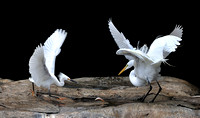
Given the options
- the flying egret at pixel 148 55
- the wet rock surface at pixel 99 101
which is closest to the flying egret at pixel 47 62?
the wet rock surface at pixel 99 101

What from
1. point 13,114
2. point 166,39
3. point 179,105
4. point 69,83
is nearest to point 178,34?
point 166,39

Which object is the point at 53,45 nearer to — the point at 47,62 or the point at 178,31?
the point at 47,62

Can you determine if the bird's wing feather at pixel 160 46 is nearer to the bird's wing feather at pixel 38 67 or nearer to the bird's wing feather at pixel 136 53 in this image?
the bird's wing feather at pixel 136 53

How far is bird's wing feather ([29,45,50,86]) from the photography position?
454 cm

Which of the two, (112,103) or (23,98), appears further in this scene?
(23,98)

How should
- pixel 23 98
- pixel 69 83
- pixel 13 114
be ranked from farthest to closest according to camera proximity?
1. pixel 69 83
2. pixel 23 98
3. pixel 13 114

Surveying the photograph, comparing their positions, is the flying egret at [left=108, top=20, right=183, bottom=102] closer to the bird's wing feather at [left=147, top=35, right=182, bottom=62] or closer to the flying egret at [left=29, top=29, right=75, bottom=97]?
the bird's wing feather at [left=147, top=35, right=182, bottom=62]

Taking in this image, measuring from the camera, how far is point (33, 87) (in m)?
5.34

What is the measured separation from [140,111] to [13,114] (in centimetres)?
143

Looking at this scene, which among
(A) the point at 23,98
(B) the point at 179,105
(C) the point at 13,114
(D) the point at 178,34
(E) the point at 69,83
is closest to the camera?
(C) the point at 13,114

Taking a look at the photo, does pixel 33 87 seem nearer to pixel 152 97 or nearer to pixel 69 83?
pixel 69 83

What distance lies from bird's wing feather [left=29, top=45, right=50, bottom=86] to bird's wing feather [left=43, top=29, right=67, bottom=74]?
0.80ft

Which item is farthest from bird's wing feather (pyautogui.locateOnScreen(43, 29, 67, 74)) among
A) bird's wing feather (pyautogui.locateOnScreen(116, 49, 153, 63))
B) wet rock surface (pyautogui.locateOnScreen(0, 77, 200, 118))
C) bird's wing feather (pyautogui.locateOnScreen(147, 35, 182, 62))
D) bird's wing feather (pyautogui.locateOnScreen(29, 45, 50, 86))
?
bird's wing feather (pyautogui.locateOnScreen(147, 35, 182, 62))

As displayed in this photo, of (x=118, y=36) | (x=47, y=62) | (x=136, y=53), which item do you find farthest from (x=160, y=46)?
(x=47, y=62)
